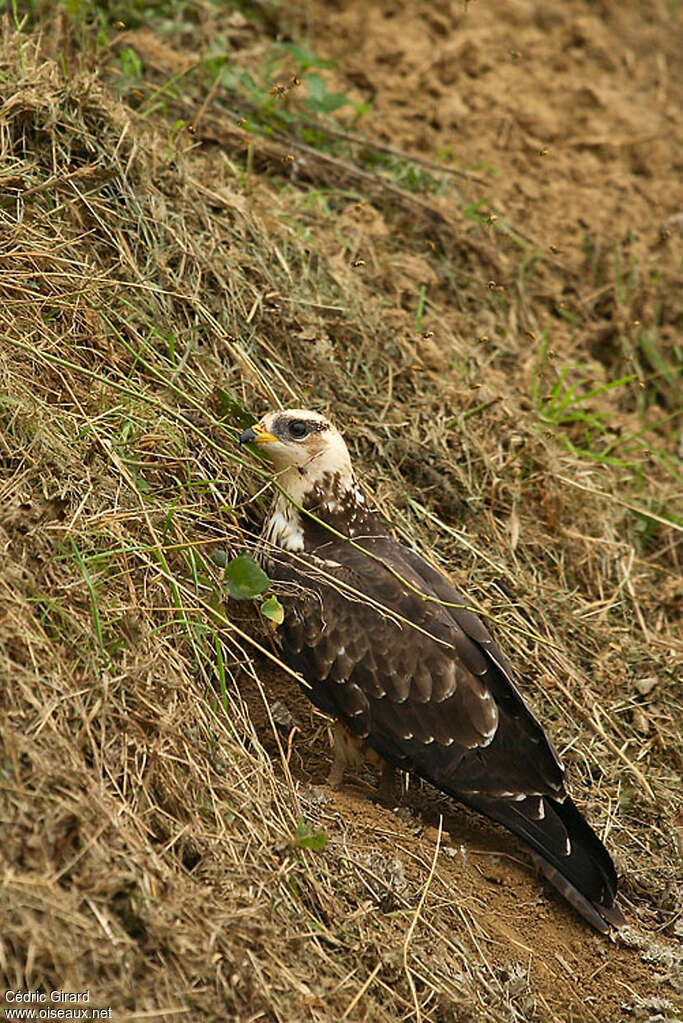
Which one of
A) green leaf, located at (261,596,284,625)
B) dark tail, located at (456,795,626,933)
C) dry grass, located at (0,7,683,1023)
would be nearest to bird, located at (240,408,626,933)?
dark tail, located at (456,795,626,933)

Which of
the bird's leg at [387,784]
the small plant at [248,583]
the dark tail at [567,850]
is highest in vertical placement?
the small plant at [248,583]

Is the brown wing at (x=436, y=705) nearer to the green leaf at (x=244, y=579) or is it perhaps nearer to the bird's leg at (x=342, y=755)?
the bird's leg at (x=342, y=755)

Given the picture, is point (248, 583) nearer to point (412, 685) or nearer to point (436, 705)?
point (412, 685)

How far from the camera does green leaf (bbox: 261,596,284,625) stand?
4.06 m

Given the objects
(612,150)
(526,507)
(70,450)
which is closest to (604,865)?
(526,507)

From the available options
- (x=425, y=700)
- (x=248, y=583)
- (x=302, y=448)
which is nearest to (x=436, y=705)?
(x=425, y=700)

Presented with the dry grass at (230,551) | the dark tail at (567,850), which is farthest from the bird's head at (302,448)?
Result: the dark tail at (567,850)

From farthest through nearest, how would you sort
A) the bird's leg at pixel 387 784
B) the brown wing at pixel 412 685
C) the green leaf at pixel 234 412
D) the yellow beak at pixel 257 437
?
the green leaf at pixel 234 412 → the yellow beak at pixel 257 437 → the bird's leg at pixel 387 784 → the brown wing at pixel 412 685

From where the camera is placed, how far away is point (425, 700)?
4.14 metres

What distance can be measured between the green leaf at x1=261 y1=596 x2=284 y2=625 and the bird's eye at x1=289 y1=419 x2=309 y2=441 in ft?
A: 2.21

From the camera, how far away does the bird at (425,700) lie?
4055mm

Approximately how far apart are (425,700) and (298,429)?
1.09 meters

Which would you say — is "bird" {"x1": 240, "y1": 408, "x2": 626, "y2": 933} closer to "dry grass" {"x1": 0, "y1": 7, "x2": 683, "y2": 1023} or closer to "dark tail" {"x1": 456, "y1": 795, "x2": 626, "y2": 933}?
"dark tail" {"x1": 456, "y1": 795, "x2": 626, "y2": 933}

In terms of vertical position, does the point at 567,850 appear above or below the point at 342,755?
above
